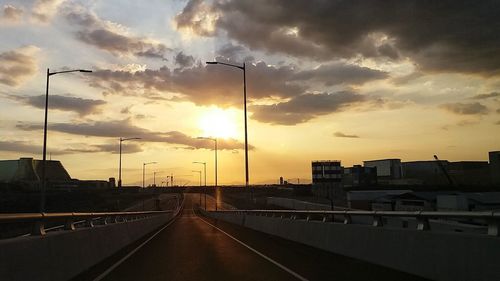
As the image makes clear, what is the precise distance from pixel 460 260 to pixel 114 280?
7.17 metres

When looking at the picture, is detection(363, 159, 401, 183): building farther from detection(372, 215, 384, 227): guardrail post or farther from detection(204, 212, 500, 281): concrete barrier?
detection(372, 215, 384, 227): guardrail post

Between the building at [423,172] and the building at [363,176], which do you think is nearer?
the building at [363,176]

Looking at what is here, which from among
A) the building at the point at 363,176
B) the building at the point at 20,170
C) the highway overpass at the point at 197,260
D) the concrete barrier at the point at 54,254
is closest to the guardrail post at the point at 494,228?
the highway overpass at the point at 197,260

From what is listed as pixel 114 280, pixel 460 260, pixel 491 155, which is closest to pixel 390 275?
pixel 460 260

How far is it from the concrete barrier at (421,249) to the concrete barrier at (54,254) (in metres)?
7.52

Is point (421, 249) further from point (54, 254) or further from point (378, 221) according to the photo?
point (54, 254)

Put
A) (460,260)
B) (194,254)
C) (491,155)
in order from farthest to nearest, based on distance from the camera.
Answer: (491,155), (194,254), (460,260)

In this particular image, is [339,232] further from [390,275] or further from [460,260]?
[460,260]

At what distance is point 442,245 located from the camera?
10703mm

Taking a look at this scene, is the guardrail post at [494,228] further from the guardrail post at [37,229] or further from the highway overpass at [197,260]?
the guardrail post at [37,229]

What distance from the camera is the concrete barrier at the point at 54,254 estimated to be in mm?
8781

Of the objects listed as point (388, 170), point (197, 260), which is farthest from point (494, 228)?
point (388, 170)

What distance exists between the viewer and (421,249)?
11656 millimetres

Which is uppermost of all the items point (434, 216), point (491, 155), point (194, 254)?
point (491, 155)
